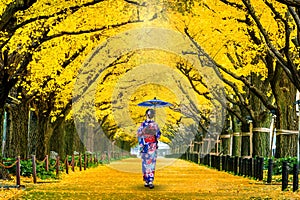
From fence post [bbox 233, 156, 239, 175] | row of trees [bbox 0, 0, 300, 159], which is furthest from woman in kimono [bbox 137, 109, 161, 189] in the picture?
fence post [bbox 233, 156, 239, 175]

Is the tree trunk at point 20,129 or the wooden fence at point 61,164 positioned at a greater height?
the tree trunk at point 20,129

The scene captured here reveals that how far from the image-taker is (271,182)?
23.6 metres

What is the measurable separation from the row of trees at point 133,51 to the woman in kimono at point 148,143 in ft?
11.7

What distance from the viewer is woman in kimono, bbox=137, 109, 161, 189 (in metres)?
20.1

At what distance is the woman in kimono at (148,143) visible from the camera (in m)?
20.1

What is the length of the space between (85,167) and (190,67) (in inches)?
349

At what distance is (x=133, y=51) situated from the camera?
33.8m

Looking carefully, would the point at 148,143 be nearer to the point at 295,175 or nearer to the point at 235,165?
the point at 295,175

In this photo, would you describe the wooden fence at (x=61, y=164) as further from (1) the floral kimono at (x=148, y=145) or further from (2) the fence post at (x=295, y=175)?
(2) the fence post at (x=295, y=175)

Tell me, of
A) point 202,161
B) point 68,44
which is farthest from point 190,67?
point 202,161

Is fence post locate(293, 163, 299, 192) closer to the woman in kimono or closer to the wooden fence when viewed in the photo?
the woman in kimono

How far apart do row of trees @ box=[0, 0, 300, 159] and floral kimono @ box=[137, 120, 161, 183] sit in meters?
3.63

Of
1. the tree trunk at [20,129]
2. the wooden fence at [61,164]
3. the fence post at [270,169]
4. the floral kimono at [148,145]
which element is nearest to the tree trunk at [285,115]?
the fence post at [270,169]

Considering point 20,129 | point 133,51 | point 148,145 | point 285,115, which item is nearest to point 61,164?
point 20,129
